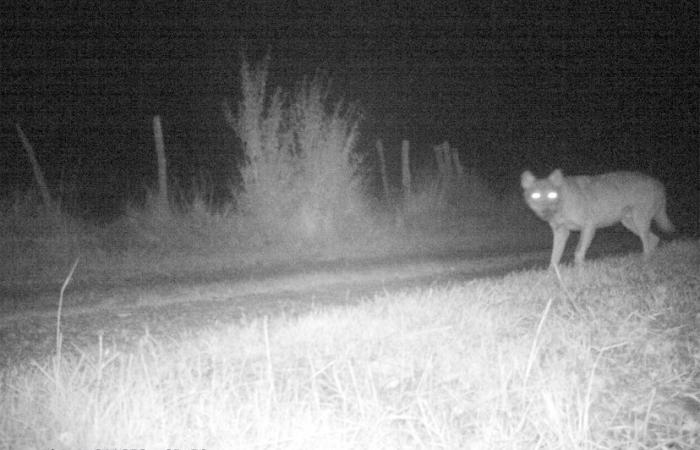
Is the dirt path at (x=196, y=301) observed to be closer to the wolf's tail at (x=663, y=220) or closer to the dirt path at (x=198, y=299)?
the dirt path at (x=198, y=299)

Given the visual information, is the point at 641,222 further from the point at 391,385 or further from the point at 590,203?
the point at 391,385

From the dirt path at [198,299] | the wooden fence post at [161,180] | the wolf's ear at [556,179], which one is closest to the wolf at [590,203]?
the wolf's ear at [556,179]

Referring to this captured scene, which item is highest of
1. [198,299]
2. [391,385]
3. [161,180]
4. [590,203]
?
[391,385]

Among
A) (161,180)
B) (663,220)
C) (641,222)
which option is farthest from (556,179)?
(161,180)

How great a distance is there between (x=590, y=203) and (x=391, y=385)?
26.6 feet

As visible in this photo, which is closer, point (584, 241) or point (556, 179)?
point (584, 241)

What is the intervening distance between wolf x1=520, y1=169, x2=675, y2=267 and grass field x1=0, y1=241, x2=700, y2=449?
455 centimetres

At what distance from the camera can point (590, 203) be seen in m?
11.3

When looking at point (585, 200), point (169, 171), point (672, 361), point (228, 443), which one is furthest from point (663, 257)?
point (169, 171)

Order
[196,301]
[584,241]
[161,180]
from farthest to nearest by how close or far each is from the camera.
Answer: [161,180], [584,241], [196,301]

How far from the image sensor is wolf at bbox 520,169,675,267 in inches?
436

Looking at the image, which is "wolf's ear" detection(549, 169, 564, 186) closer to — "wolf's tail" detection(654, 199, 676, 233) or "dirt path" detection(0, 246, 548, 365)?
"dirt path" detection(0, 246, 548, 365)

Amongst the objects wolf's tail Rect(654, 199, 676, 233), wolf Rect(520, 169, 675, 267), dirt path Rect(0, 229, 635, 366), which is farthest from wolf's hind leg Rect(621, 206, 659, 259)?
dirt path Rect(0, 229, 635, 366)

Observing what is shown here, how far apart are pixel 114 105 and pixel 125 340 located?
24686 mm
